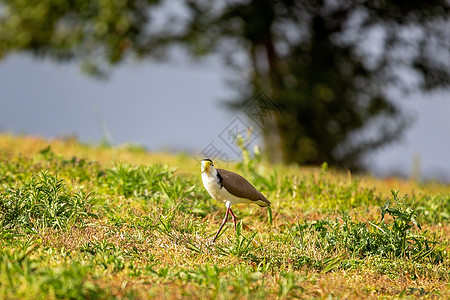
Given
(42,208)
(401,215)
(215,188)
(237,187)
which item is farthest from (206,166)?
(401,215)

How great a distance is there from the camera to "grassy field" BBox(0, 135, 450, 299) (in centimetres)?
380

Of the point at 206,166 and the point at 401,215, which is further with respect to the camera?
the point at 206,166

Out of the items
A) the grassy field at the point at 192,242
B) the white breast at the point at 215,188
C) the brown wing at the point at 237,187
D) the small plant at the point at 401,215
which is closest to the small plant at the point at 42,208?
the grassy field at the point at 192,242

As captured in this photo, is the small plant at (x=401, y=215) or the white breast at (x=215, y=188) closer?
the small plant at (x=401, y=215)

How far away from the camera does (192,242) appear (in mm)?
5078

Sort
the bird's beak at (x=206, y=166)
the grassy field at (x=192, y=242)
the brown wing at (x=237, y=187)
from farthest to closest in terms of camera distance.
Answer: the brown wing at (x=237, y=187), the bird's beak at (x=206, y=166), the grassy field at (x=192, y=242)

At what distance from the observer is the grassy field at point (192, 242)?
3.80 meters

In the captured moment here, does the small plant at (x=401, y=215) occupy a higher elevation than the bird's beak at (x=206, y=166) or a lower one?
lower

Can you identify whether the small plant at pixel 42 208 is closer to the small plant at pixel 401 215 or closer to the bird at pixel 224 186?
the bird at pixel 224 186

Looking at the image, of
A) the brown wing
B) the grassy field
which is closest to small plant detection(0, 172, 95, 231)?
the grassy field

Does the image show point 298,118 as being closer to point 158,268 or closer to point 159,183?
point 159,183

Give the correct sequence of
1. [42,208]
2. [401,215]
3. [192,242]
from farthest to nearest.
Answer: [42,208], [192,242], [401,215]

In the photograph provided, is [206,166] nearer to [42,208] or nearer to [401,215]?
[42,208]

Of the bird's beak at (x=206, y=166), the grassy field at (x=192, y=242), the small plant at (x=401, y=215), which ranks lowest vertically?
the grassy field at (x=192, y=242)
